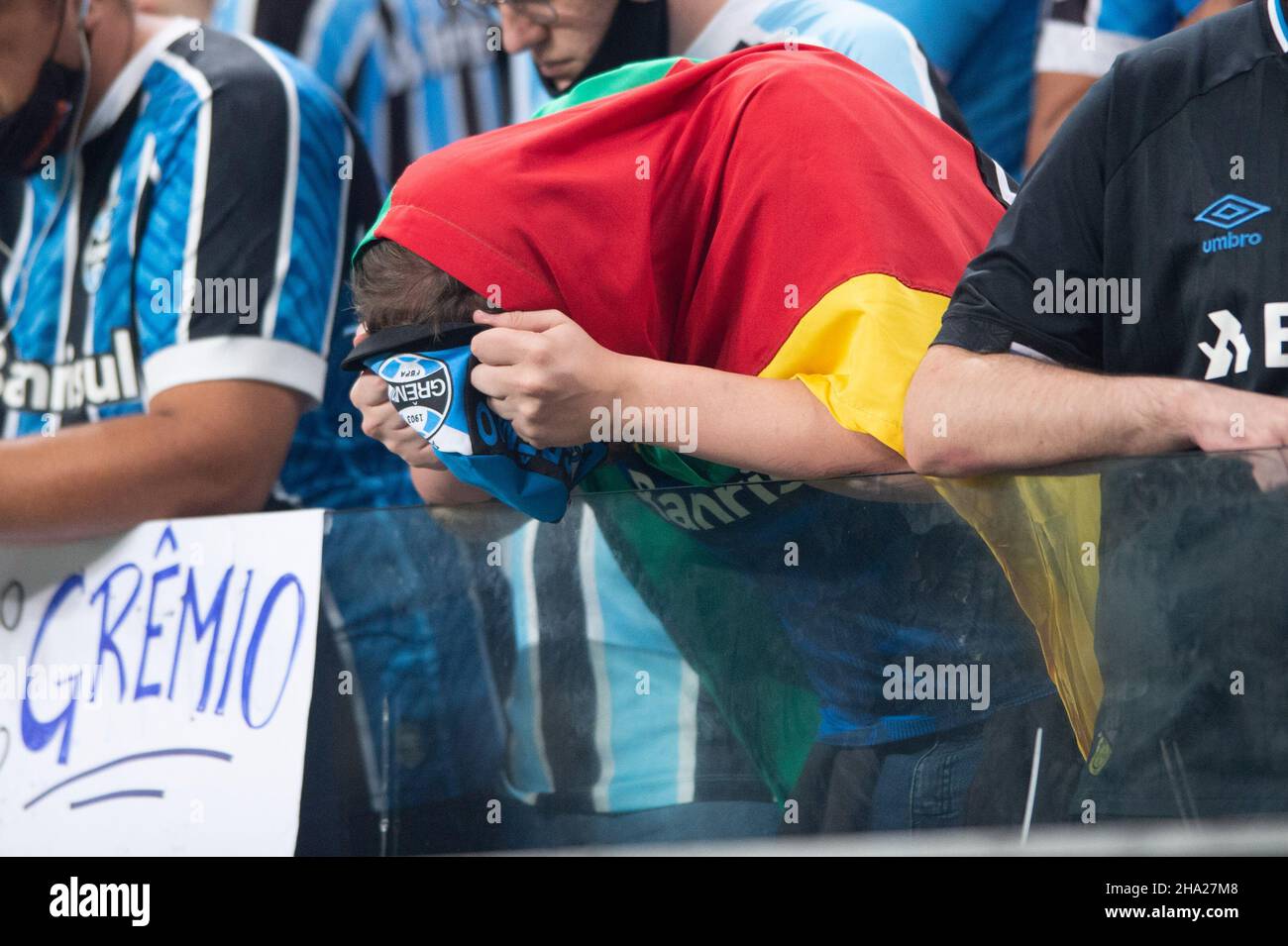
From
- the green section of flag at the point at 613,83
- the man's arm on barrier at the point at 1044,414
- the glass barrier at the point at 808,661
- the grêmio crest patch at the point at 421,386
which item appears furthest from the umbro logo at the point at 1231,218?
the grêmio crest patch at the point at 421,386

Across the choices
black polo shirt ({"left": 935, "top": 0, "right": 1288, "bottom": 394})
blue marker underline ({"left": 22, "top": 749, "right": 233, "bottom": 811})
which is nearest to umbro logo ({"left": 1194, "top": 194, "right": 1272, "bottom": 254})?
black polo shirt ({"left": 935, "top": 0, "right": 1288, "bottom": 394})

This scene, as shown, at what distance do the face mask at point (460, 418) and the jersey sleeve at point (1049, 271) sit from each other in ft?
1.31

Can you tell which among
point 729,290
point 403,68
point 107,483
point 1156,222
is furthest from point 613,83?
point 403,68

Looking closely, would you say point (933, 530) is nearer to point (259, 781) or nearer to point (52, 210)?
point (259, 781)

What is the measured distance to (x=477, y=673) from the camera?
142 cm

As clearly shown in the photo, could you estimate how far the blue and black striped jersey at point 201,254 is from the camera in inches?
81.3

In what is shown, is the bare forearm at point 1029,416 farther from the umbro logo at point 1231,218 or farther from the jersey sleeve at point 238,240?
the jersey sleeve at point 238,240

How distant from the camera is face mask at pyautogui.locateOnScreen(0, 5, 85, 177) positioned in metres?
2.16

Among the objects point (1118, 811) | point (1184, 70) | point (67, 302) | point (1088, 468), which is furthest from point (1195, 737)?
point (67, 302)

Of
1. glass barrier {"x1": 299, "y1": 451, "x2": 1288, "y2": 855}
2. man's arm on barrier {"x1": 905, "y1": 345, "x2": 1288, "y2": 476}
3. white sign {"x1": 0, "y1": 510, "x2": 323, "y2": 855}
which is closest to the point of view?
glass barrier {"x1": 299, "y1": 451, "x2": 1288, "y2": 855}

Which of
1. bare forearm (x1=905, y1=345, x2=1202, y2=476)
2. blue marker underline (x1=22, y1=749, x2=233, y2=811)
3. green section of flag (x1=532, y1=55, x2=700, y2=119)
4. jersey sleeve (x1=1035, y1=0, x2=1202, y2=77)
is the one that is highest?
jersey sleeve (x1=1035, y1=0, x2=1202, y2=77)

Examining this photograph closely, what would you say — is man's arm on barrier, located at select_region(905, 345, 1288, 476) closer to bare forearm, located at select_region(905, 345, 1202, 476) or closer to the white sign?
bare forearm, located at select_region(905, 345, 1202, 476)

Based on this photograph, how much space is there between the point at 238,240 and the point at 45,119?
15.3 inches

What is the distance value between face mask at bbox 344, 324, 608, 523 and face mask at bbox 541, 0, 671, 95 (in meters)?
0.84
